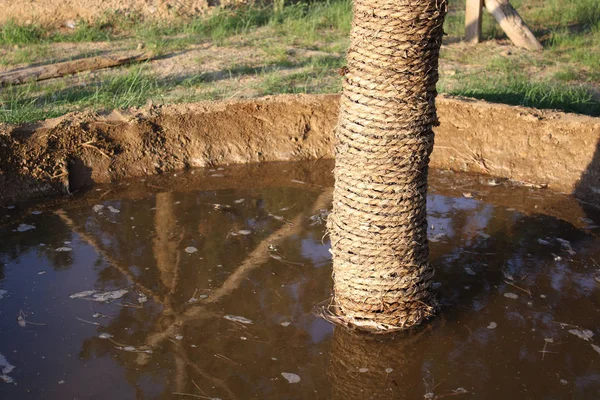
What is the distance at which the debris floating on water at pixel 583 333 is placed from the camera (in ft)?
12.3

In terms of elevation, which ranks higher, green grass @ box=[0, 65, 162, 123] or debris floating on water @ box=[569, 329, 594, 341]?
green grass @ box=[0, 65, 162, 123]

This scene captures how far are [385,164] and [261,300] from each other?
1080 mm

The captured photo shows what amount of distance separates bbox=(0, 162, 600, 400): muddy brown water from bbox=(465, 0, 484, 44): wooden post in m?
3.08

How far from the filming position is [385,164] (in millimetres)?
3406

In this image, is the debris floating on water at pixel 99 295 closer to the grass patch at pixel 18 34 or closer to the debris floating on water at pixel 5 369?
the debris floating on water at pixel 5 369

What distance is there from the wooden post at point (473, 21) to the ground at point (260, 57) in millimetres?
136

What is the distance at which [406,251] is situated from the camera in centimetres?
357

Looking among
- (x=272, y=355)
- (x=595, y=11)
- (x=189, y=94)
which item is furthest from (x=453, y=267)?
(x=595, y=11)

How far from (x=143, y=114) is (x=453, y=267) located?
8.41 ft

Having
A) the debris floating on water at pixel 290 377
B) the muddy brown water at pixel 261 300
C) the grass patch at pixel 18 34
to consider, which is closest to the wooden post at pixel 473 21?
the muddy brown water at pixel 261 300

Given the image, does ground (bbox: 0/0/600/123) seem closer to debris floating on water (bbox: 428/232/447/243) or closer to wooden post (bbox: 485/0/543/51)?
wooden post (bbox: 485/0/543/51)

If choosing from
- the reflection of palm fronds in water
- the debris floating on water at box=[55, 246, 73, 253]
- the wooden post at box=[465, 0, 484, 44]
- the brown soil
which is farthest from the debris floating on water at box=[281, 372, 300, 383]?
the wooden post at box=[465, 0, 484, 44]

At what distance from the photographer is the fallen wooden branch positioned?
6.44 m

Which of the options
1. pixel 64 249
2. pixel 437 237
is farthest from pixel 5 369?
pixel 437 237
